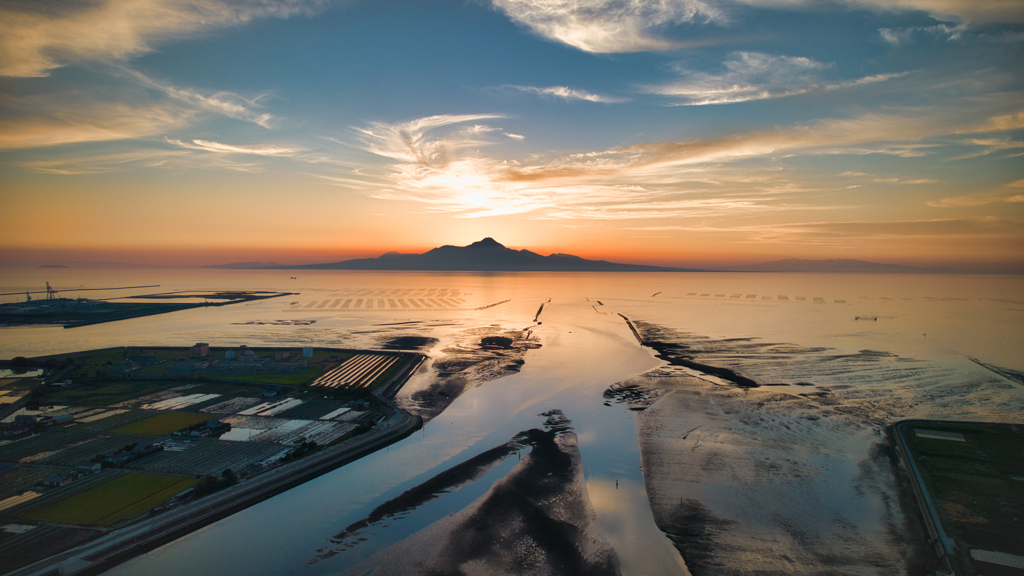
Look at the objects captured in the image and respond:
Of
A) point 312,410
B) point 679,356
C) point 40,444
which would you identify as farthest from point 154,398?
point 679,356

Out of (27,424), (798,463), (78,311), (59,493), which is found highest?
(78,311)

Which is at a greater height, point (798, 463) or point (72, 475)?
point (72, 475)

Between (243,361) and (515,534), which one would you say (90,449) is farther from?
(515,534)

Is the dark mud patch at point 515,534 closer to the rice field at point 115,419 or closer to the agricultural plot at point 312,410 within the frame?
the agricultural plot at point 312,410

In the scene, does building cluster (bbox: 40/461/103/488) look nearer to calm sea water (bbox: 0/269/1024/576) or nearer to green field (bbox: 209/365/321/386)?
calm sea water (bbox: 0/269/1024/576)

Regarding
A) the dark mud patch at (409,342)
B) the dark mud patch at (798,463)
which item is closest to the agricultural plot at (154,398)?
the dark mud patch at (409,342)

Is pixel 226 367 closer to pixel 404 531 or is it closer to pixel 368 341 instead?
pixel 368 341

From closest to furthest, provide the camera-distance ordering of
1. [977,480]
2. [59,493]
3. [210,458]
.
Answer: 1. [59,493]
2. [977,480]
3. [210,458]

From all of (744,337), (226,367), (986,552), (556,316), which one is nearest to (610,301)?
(556,316)

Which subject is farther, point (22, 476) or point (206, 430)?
point (206, 430)
